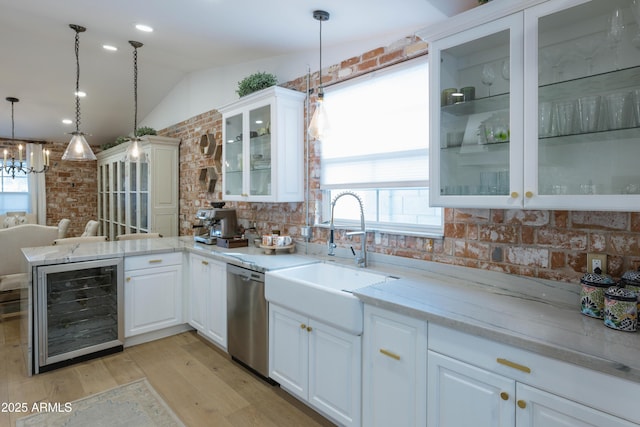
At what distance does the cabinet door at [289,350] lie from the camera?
6.97 feet

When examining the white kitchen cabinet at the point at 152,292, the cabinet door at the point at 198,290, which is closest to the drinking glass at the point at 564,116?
the cabinet door at the point at 198,290

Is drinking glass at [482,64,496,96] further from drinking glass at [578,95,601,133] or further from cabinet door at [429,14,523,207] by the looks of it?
drinking glass at [578,95,601,133]

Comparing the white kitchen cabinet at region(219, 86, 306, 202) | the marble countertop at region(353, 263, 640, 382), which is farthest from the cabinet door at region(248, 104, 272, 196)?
the marble countertop at region(353, 263, 640, 382)

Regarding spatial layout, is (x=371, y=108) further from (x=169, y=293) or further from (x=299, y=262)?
(x=169, y=293)

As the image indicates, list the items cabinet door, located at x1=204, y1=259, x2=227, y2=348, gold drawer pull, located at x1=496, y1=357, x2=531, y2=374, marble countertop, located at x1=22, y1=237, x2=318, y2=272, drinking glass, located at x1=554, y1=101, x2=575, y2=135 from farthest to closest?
cabinet door, located at x1=204, y1=259, x2=227, y2=348 → marble countertop, located at x1=22, y1=237, x2=318, y2=272 → drinking glass, located at x1=554, y1=101, x2=575, y2=135 → gold drawer pull, located at x1=496, y1=357, x2=531, y2=374

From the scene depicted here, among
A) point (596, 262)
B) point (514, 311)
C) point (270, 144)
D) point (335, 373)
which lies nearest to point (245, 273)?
point (335, 373)

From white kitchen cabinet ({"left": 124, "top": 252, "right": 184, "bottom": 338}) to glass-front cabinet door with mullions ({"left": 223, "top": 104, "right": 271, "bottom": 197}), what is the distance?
0.92m

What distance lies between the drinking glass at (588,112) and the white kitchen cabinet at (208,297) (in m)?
2.47

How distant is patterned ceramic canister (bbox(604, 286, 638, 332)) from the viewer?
4.12ft

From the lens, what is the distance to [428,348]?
4.93 ft

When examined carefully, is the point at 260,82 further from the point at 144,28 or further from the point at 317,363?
the point at 317,363

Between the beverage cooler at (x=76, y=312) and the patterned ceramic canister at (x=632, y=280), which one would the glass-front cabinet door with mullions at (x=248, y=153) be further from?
the patterned ceramic canister at (x=632, y=280)

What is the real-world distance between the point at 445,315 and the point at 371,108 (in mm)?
1661

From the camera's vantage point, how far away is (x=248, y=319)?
2.57 metres
